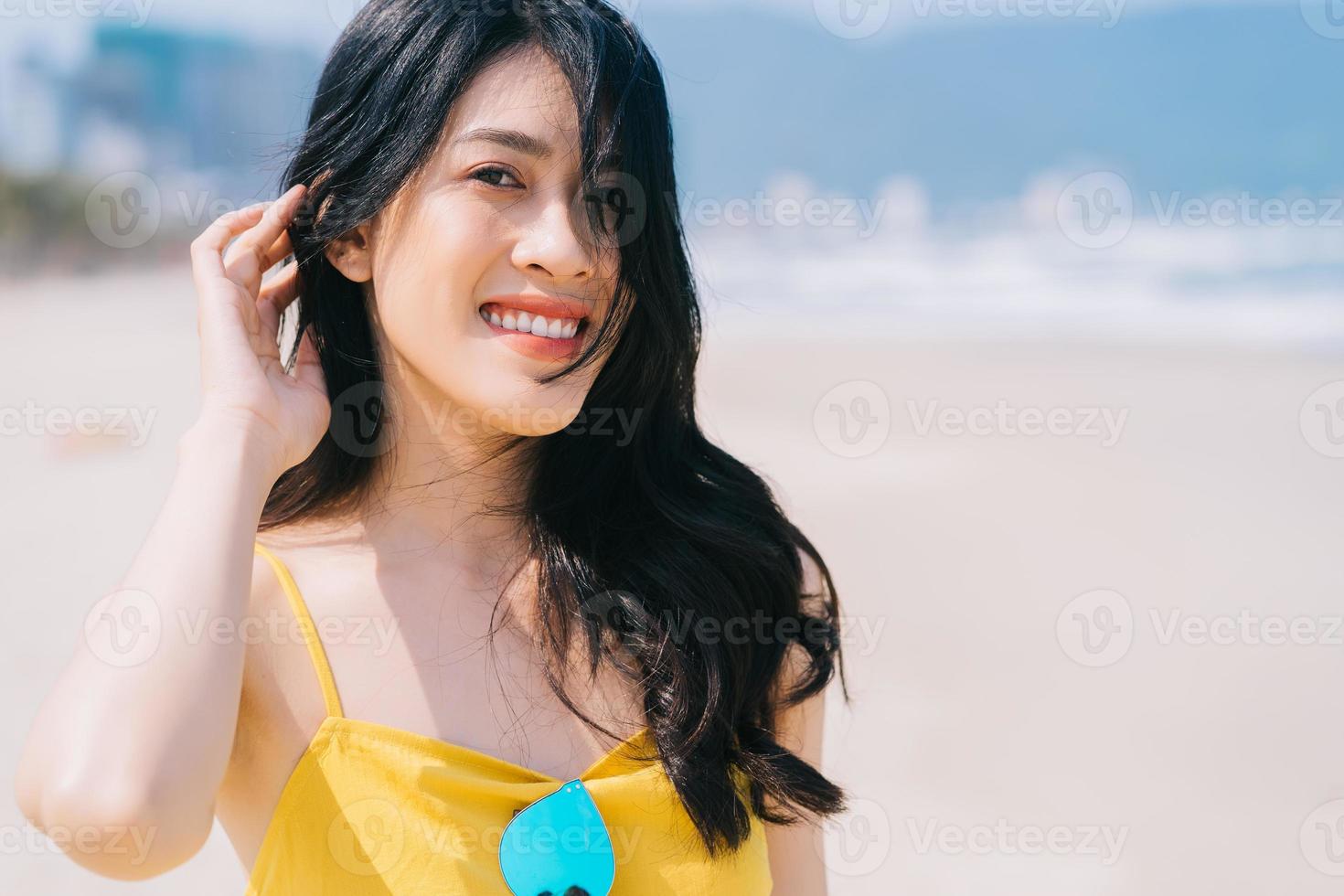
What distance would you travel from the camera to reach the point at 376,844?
5.46ft

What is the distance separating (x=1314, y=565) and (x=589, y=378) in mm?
5989

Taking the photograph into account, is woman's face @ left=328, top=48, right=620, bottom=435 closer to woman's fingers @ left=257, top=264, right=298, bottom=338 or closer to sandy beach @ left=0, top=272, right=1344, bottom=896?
woman's fingers @ left=257, top=264, right=298, bottom=338

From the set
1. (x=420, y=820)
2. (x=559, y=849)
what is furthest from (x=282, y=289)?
(x=559, y=849)

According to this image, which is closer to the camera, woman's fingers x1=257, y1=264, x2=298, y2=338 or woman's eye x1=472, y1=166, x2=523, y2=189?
woman's eye x1=472, y1=166, x2=523, y2=189

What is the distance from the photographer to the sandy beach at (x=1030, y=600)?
427cm

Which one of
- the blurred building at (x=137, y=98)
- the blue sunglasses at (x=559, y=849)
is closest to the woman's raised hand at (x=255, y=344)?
the blue sunglasses at (x=559, y=849)

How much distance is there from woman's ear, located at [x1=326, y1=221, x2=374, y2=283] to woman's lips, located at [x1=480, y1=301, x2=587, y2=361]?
318 mm

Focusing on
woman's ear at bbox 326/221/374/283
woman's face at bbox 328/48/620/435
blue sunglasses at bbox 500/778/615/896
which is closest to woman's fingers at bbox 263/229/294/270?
woman's ear at bbox 326/221/374/283

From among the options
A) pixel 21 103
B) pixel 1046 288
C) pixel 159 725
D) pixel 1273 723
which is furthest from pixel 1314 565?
pixel 21 103

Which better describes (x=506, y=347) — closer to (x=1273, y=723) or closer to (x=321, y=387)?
(x=321, y=387)

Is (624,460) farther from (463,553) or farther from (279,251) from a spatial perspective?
(279,251)

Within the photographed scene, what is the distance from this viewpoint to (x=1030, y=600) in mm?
6141

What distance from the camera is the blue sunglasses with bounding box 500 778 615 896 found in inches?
66.8

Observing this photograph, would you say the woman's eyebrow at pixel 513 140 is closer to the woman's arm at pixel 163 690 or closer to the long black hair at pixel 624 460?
the long black hair at pixel 624 460
